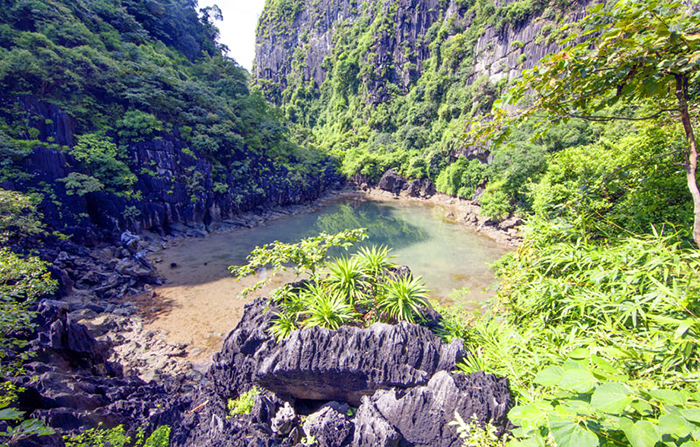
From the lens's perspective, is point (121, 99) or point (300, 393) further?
point (121, 99)

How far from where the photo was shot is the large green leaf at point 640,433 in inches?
42.8

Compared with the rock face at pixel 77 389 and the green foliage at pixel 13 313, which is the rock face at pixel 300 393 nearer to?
the rock face at pixel 77 389

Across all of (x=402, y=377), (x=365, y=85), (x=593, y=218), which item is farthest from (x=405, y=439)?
(x=365, y=85)

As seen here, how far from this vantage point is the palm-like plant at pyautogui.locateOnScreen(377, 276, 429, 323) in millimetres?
4383

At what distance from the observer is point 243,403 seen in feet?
14.0

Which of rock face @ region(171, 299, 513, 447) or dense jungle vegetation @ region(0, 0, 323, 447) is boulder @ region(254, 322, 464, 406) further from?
dense jungle vegetation @ region(0, 0, 323, 447)

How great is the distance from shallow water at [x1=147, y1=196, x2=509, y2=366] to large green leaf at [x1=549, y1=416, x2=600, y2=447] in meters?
3.41

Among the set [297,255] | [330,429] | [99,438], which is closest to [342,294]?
[297,255]

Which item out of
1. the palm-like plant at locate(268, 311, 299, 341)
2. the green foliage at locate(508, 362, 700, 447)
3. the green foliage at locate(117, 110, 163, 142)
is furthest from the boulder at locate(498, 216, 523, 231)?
the green foliage at locate(117, 110, 163, 142)

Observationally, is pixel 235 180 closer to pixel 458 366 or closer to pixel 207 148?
pixel 207 148

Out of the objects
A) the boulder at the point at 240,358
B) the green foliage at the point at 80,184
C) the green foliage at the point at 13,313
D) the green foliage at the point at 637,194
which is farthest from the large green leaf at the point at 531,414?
the green foliage at the point at 80,184

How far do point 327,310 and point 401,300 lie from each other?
1.20 m

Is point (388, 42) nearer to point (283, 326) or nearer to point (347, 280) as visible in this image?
point (347, 280)

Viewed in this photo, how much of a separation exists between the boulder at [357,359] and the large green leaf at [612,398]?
2.74 meters
